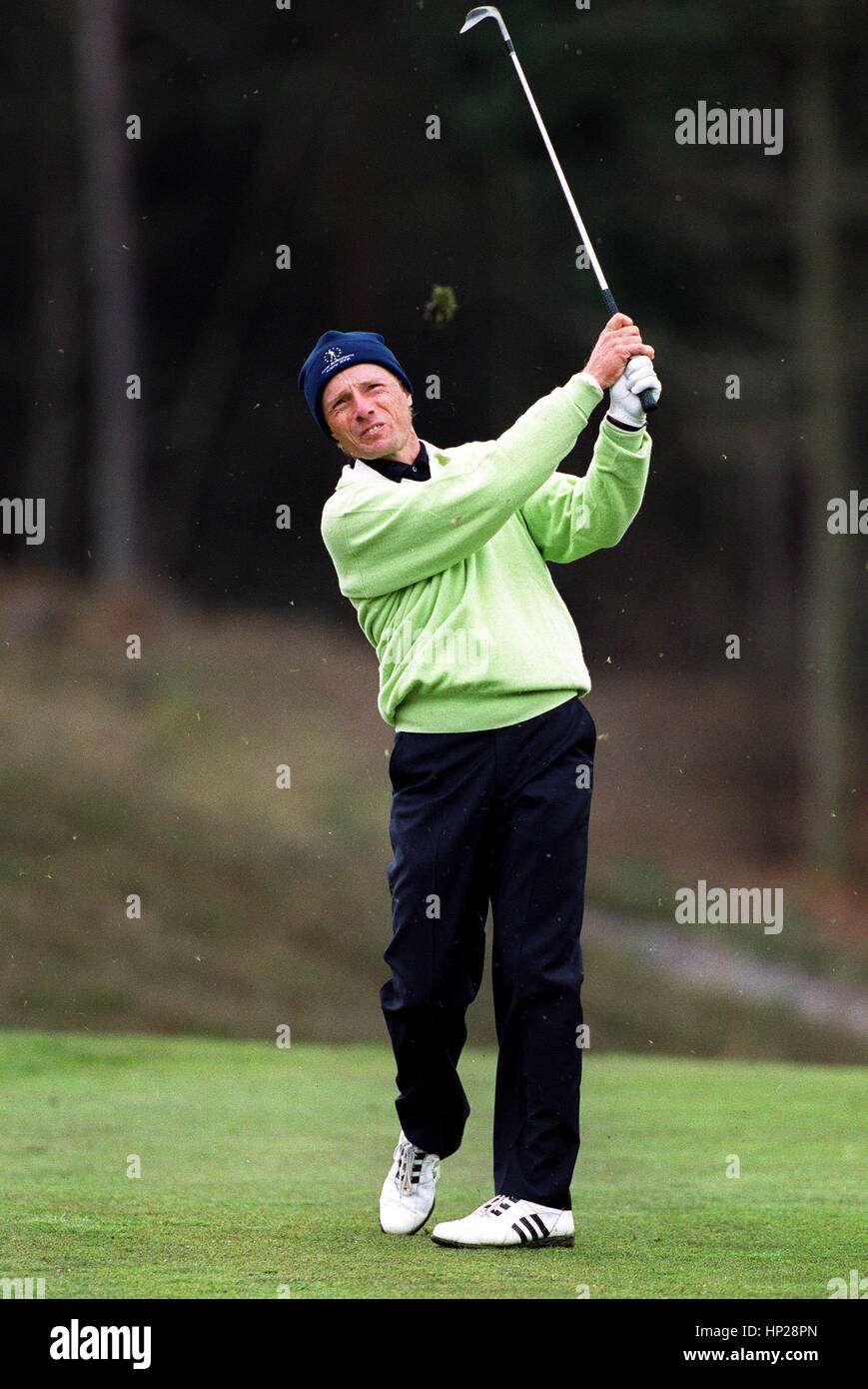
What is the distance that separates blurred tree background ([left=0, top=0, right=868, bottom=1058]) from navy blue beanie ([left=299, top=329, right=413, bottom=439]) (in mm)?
8453

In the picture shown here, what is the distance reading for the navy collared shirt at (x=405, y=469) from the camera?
14.6ft

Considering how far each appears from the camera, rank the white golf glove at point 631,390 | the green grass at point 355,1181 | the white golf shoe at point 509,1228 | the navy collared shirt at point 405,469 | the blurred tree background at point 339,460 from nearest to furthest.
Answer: the green grass at point 355,1181 → the white golf shoe at point 509,1228 → the white golf glove at point 631,390 → the navy collared shirt at point 405,469 → the blurred tree background at point 339,460

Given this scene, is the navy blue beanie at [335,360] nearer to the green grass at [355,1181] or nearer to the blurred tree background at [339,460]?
the green grass at [355,1181]

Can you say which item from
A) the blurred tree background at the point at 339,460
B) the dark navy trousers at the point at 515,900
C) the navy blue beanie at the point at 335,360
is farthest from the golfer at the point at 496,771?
the blurred tree background at the point at 339,460

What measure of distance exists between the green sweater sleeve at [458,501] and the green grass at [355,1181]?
1535 millimetres

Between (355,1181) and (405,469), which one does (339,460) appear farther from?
(405,469)

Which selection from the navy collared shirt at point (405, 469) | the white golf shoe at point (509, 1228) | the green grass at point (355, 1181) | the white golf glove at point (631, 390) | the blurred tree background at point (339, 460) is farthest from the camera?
the blurred tree background at point (339, 460)

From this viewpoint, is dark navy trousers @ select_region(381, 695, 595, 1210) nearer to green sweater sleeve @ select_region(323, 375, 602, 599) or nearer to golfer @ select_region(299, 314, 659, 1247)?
golfer @ select_region(299, 314, 659, 1247)

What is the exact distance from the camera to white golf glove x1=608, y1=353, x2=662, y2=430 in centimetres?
427

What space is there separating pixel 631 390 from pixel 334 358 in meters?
0.73

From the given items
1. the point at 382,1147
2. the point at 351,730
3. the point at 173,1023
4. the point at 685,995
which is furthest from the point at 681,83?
the point at 382,1147

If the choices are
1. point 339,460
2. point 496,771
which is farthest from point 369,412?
point 339,460

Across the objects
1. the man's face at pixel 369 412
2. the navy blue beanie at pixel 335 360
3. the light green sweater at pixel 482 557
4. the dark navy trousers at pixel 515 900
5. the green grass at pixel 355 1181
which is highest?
the navy blue beanie at pixel 335 360

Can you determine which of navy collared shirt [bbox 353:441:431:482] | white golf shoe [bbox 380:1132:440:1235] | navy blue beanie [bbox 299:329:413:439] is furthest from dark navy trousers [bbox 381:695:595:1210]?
navy blue beanie [bbox 299:329:413:439]
